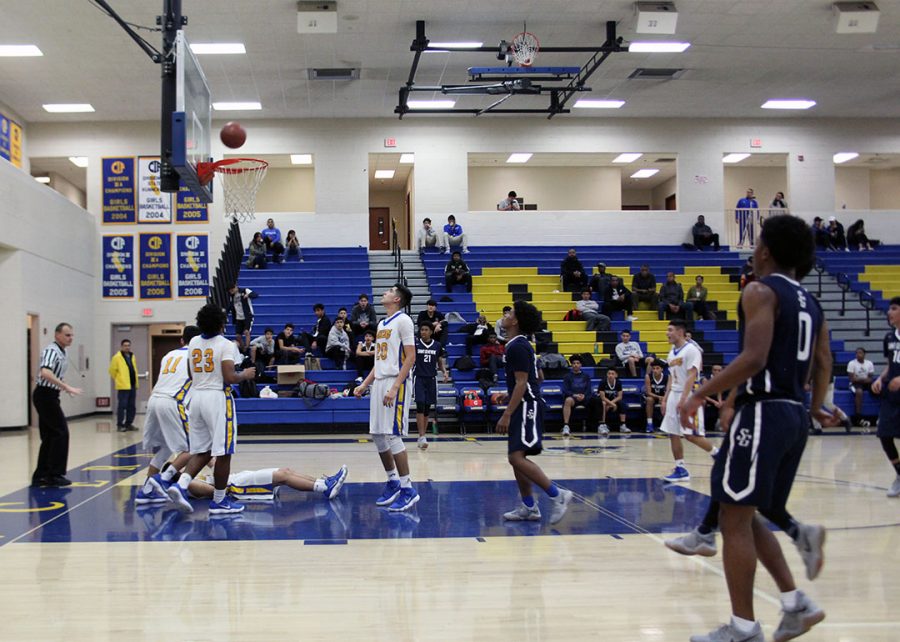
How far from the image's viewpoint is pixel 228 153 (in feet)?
70.6

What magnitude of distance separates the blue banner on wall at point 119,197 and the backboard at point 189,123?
11.9 meters

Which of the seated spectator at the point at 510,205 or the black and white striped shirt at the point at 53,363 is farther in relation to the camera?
the seated spectator at the point at 510,205

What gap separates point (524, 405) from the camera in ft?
21.1

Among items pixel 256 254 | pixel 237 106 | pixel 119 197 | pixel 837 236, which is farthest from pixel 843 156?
pixel 119 197

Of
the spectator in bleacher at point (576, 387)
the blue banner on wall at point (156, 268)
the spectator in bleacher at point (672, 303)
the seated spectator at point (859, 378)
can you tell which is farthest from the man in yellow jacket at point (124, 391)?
the seated spectator at point (859, 378)

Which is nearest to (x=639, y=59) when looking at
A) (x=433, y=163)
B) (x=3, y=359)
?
(x=433, y=163)

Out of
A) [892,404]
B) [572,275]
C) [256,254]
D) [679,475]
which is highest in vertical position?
[256,254]

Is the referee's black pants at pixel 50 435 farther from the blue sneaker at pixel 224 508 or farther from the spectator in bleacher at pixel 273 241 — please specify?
the spectator in bleacher at pixel 273 241

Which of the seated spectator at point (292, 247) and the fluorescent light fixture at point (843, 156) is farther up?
the fluorescent light fixture at point (843, 156)

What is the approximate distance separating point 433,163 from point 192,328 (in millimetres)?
14831

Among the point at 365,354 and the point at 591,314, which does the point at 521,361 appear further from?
the point at 591,314

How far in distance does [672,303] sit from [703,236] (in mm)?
4142

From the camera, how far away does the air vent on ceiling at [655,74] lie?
18266 mm

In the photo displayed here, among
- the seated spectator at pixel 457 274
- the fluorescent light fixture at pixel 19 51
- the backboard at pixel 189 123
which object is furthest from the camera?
the seated spectator at pixel 457 274
